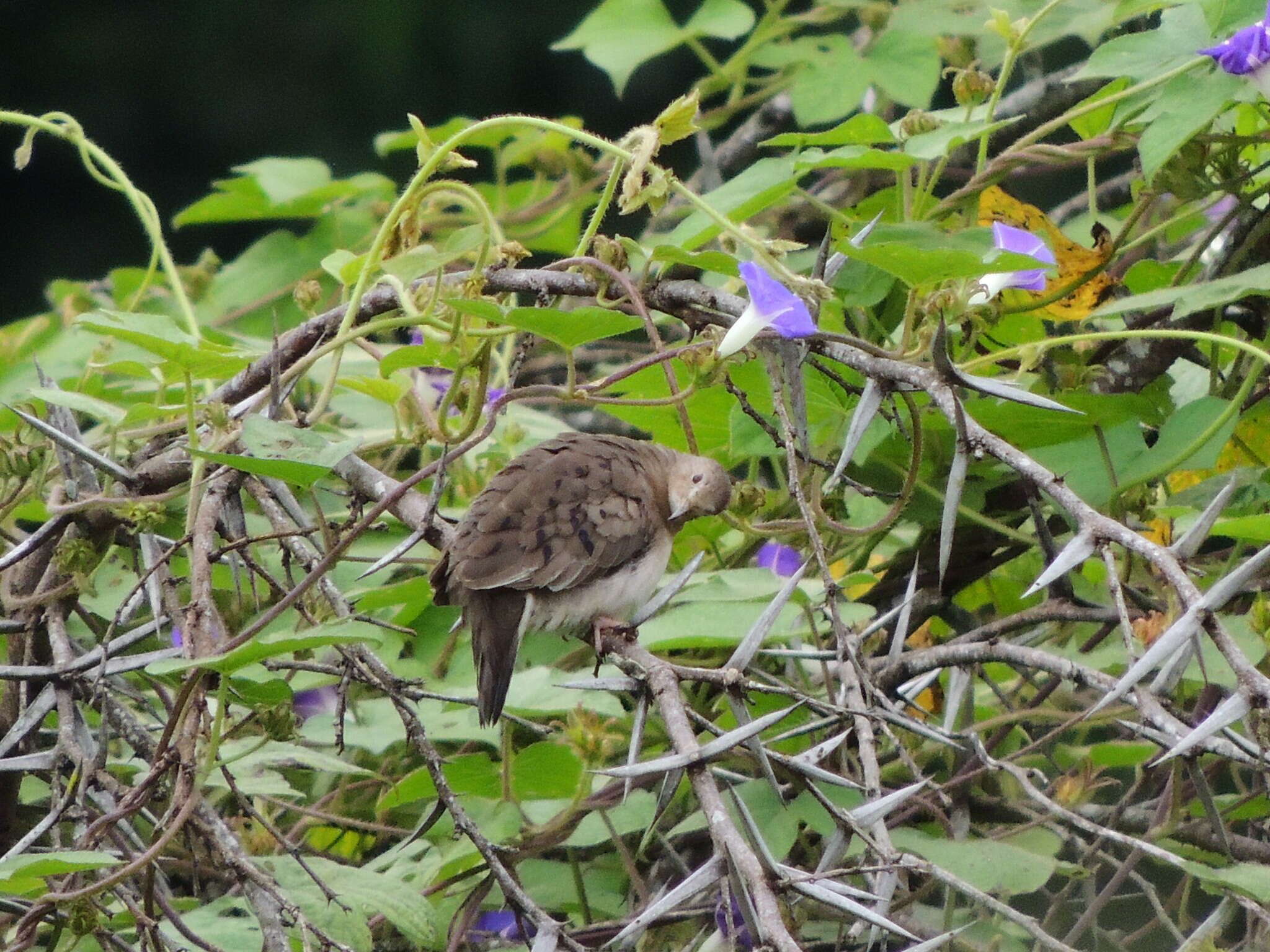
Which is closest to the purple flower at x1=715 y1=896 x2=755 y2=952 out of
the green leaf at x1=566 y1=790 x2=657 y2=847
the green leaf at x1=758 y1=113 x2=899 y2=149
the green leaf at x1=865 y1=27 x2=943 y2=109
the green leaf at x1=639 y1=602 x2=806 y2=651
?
the green leaf at x1=566 y1=790 x2=657 y2=847

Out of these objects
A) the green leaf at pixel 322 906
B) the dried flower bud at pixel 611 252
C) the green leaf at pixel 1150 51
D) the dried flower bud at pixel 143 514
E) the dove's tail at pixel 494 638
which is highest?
the green leaf at pixel 1150 51

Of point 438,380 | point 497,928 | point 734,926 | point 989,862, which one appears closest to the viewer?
point 734,926

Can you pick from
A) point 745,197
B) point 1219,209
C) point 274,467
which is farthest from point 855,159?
point 1219,209

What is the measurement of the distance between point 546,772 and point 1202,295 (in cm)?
103

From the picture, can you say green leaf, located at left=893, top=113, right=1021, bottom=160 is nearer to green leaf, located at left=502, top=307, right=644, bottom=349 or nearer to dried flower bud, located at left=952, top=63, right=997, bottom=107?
dried flower bud, located at left=952, top=63, right=997, bottom=107

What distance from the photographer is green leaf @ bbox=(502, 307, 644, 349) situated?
4.68 feet

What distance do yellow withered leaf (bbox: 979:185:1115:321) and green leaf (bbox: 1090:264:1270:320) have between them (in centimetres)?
29

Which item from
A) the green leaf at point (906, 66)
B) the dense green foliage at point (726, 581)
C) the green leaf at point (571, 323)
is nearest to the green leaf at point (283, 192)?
the dense green foliage at point (726, 581)

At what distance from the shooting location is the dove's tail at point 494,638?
180cm

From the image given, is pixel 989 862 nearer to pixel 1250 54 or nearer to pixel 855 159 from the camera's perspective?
pixel 855 159

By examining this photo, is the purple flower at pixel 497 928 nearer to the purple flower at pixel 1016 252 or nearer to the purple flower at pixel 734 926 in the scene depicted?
the purple flower at pixel 734 926

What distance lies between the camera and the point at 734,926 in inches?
41.8

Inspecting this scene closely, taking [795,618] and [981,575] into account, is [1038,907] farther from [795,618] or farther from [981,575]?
[795,618]

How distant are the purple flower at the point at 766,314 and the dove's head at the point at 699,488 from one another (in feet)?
1.65
